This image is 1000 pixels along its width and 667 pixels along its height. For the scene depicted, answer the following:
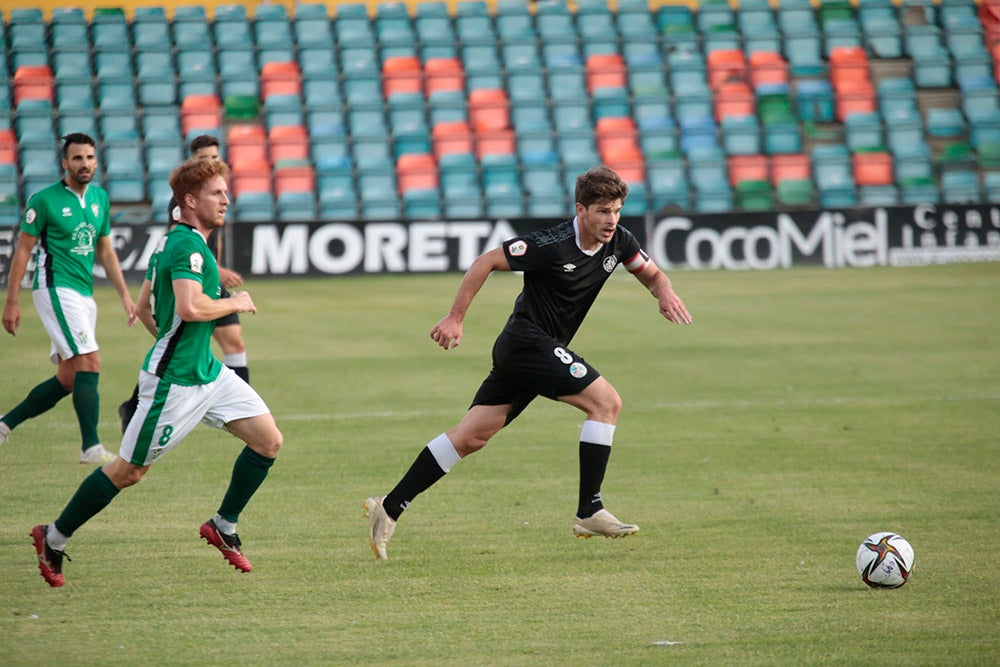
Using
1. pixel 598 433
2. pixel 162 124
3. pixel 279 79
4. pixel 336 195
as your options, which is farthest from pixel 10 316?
pixel 279 79

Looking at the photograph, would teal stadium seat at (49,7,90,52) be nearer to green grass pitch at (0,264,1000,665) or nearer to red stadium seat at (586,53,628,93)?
red stadium seat at (586,53,628,93)

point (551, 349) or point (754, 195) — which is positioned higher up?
point (754, 195)

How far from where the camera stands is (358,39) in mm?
25047

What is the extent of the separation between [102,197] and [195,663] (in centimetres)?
474

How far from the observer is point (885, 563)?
5.72 metres

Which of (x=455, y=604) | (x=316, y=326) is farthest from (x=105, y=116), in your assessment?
(x=455, y=604)

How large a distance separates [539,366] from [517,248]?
619mm

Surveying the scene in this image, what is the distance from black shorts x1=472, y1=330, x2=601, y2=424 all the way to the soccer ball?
63.7 inches

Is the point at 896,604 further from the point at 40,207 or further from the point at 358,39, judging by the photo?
the point at 358,39

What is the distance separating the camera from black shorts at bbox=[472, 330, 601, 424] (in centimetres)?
652

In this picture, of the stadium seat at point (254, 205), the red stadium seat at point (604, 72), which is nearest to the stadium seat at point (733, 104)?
the red stadium seat at point (604, 72)

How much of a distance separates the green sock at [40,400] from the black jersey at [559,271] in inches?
147

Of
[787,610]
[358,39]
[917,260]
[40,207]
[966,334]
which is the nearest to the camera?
[787,610]

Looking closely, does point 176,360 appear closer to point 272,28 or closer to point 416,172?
point 416,172
